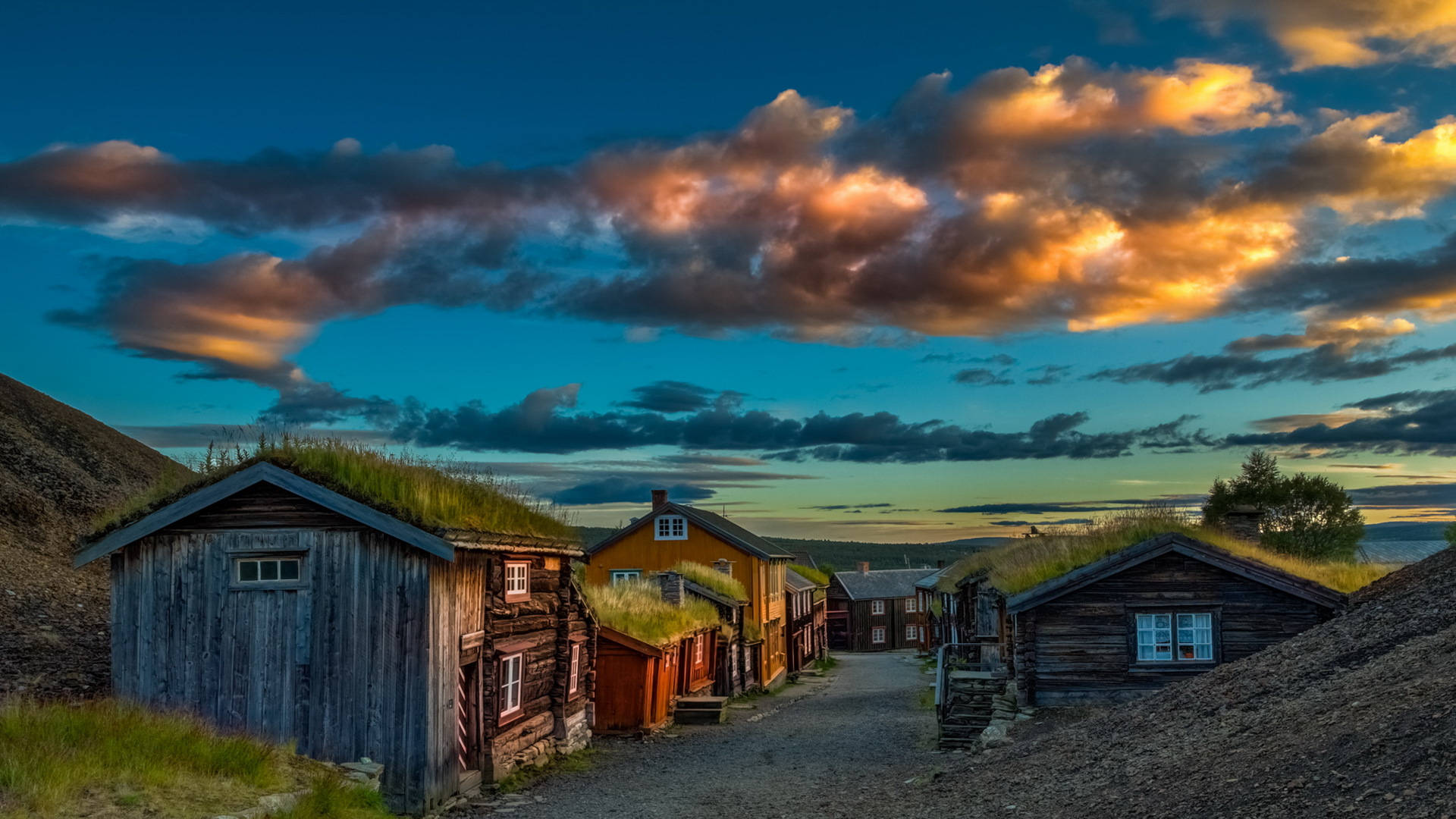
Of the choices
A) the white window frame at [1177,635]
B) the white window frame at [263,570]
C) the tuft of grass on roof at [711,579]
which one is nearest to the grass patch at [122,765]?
the white window frame at [263,570]

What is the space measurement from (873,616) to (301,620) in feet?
226

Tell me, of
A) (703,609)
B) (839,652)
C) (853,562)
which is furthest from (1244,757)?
(853,562)

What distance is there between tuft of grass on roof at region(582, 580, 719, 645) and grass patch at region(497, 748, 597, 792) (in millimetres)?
3745

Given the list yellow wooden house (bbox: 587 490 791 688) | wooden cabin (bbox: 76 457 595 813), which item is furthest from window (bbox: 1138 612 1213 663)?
yellow wooden house (bbox: 587 490 791 688)

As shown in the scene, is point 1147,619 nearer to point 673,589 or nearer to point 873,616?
point 673,589

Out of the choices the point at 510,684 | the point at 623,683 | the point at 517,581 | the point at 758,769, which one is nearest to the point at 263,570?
the point at 517,581

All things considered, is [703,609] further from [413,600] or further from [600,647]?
[413,600]

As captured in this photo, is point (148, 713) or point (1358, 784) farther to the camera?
point (148, 713)

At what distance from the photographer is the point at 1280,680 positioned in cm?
1501

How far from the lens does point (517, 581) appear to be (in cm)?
2080

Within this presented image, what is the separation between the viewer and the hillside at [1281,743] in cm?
918

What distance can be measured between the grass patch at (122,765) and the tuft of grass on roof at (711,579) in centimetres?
2886

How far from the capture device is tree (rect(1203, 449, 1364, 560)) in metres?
63.9

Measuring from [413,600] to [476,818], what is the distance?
366cm
